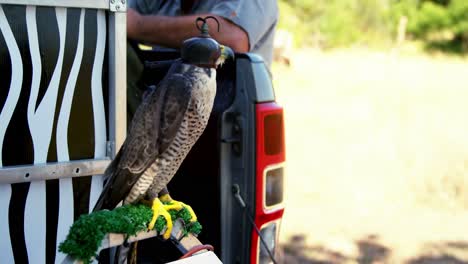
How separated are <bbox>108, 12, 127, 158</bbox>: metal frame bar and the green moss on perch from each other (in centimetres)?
54

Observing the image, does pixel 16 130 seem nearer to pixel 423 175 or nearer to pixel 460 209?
pixel 460 209

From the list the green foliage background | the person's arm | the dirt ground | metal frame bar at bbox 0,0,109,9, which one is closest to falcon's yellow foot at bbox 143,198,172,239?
metal frame bar at bbox 0,0,109,9

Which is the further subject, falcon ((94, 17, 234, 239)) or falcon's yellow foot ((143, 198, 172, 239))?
falcon's yellow foot ((143, 198, 172, 239))

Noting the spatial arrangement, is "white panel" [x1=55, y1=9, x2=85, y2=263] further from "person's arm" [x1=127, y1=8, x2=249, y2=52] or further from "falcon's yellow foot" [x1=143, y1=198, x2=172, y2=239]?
"person's arm" [x1=127, y1=8, x2=249, y2=52]

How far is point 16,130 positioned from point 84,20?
44 cm

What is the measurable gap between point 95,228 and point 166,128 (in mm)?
361

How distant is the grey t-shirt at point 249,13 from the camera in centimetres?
342

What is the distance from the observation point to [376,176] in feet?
24.4

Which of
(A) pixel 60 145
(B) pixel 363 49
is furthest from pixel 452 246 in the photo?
(B) pixel 363 49

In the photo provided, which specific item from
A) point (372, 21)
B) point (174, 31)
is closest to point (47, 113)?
point (174, 31)

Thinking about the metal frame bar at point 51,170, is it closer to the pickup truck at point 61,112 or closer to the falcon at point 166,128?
the pickup truck at point 61,112

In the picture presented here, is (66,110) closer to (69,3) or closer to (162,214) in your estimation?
(69,3)

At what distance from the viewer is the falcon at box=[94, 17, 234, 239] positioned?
186 centimetres

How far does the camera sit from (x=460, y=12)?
29094mm
